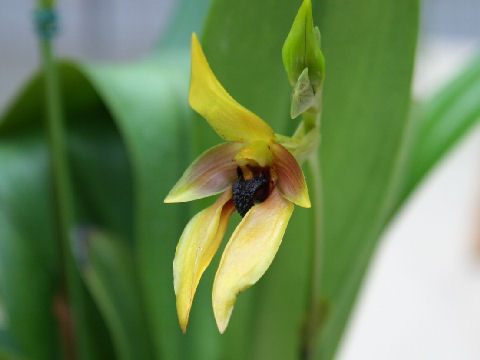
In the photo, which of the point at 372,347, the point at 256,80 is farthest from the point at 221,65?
the point at 372,347

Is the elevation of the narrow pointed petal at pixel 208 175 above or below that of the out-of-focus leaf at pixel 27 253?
above

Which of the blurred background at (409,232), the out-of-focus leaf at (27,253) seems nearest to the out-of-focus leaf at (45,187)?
the out-of-focus leaf at (27,253)

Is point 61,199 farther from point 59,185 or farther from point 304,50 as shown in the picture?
point 304,50

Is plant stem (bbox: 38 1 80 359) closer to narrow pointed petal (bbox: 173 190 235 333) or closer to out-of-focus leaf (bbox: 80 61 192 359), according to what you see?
out-of-focus leaf (bbox: 80 61 192 359)

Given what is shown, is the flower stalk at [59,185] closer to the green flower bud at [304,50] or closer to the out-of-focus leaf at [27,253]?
the out-of-focus leaf at [27,253]

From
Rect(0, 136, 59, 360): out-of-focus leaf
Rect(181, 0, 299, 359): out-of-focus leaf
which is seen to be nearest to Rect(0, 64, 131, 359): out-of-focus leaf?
Rect(0, 136, 59, 360): out-of-focus leaf

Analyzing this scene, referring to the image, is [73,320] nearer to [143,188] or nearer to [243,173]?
[143,188]
